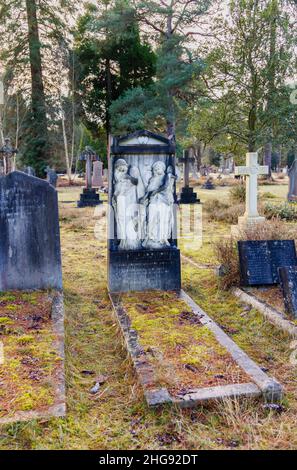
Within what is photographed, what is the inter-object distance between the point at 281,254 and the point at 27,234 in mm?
3396

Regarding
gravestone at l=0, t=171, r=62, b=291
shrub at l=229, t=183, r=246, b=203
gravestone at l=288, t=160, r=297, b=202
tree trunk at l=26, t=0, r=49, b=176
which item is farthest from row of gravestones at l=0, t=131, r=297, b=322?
tree trunk at l=26, t=0, r=49, b=176

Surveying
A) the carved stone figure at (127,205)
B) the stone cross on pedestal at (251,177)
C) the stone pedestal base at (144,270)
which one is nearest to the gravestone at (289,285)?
the stone pedestal base at (144,270)

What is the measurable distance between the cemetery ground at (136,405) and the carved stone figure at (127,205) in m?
0.84

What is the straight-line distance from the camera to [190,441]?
241cm

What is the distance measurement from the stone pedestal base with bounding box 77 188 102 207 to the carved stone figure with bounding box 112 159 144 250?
10.8m

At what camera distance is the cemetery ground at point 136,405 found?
2428 mm

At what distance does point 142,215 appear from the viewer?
17.3ft

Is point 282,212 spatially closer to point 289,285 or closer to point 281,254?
point 281,254

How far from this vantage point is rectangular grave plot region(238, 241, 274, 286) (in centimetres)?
529

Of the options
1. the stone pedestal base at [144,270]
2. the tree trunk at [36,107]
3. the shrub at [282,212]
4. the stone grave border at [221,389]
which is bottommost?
the stone grave border at [221,389]

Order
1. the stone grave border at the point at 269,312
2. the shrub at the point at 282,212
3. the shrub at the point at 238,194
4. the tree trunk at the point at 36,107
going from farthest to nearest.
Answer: the tree trunk at the point at 36,107 → the shrub at the point at 238,194 → the shrub at the point at 282,212 → the stone grave border at the point at 269,312

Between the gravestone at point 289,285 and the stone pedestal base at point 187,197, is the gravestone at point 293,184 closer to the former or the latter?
the stone pedestal base at point 187,197

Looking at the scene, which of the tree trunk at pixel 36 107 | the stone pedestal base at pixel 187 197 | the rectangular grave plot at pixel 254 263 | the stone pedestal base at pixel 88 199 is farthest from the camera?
the tree trunk at pixel 36 107
